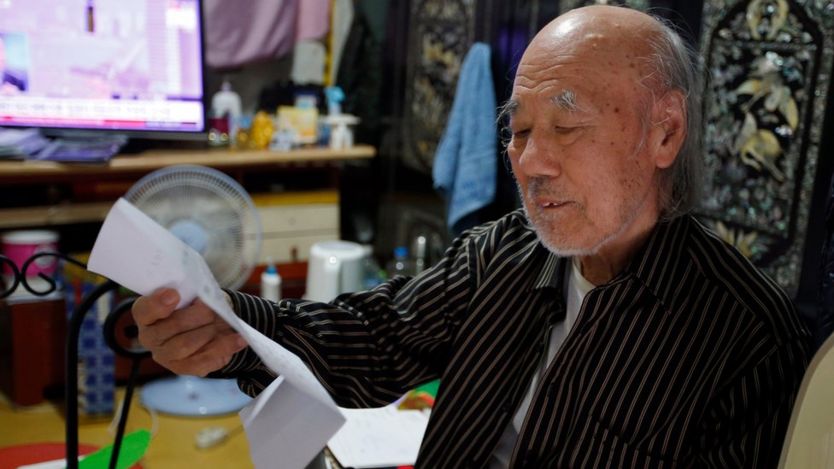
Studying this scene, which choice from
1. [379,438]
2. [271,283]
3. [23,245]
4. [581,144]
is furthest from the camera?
[271,283]

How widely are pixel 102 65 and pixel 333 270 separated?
1100 mm

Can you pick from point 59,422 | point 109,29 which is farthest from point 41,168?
point 59,422

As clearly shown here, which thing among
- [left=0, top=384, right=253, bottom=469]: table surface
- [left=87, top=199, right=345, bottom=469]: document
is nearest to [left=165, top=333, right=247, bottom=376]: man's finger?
[left=87, top=199, right=345, bottom=469]: document

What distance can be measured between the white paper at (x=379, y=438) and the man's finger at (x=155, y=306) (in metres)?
0.56

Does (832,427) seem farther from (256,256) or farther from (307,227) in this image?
(307,227)

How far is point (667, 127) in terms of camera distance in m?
1.30

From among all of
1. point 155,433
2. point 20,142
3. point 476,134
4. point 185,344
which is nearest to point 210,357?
point 185,344

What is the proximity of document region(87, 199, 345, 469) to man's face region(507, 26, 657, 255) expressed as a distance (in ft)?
1.57

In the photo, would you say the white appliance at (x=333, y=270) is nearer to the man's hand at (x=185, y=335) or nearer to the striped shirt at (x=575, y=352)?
the striped shirt at (x=575, y=352)

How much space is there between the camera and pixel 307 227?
3428mm

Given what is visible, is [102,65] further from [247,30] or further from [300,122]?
[300,122]

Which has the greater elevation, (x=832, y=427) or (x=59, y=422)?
(x=832, y=427)

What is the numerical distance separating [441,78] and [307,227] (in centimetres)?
80

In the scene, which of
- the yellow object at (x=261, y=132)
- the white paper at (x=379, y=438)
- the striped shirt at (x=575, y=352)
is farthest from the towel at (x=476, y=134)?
the striped shirt at (x=575, y=352)
